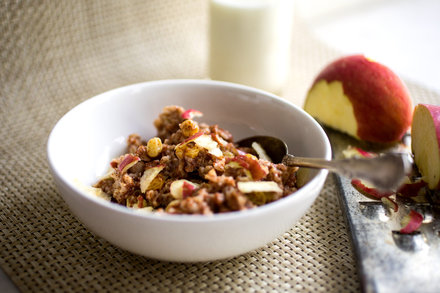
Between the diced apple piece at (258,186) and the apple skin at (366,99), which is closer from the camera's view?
the diced apple piece at (258,186)

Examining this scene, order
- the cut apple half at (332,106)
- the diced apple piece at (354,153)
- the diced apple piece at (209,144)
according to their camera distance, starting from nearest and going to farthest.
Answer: the diced apple piece at (209,144), the diced apple piece at (354,153), the cut apple half at (332,106)

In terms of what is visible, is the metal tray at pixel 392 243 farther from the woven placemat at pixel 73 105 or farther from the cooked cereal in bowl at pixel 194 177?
the cooked cereal in bowl at pixel 194 177

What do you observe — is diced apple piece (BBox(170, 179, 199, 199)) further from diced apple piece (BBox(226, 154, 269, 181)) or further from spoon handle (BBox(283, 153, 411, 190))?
spoon handle (BBox(283, 153, 411, 190))

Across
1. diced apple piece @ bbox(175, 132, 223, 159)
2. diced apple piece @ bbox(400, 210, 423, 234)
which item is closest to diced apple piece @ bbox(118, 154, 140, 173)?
diced apple piece @ bbox(175, 132, 223, 159)

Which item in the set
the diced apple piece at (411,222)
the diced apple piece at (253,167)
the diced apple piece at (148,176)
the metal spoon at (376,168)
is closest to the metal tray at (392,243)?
the diced apple piece at (411,222)

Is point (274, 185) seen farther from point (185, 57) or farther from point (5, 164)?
point (185, 57)

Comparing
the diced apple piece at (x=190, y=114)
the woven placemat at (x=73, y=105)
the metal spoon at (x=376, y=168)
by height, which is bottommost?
the woven placemat at (x=73, y=105)

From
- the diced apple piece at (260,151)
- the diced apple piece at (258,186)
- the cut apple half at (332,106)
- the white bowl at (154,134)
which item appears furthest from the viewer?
the cut apple half at (332,106)
